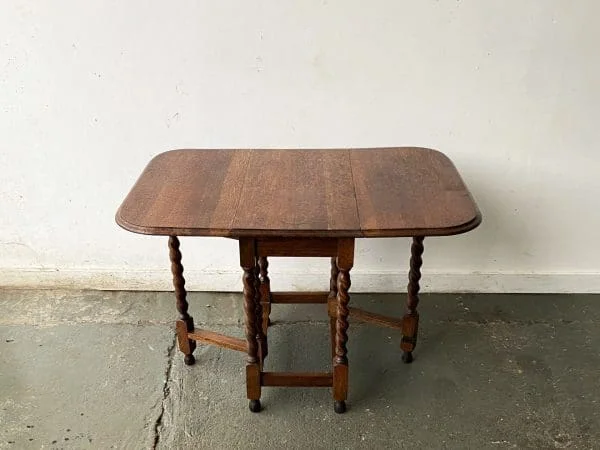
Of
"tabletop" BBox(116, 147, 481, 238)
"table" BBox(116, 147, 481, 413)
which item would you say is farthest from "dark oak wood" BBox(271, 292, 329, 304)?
"tabletop" BBox(116, 147, 481, 238)

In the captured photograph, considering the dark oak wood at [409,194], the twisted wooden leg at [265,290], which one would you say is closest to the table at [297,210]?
the dark oak wood at [409,194]

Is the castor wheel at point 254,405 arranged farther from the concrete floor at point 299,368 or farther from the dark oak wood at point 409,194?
the dark oak wood at point 409,194

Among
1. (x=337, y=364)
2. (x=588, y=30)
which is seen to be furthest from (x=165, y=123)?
(x=588, y=30)

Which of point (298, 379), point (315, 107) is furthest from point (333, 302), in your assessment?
point (315, 107)

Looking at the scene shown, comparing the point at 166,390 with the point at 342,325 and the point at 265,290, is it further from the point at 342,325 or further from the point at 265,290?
the point at 342,325

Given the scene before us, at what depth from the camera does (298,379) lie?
6.59 feet

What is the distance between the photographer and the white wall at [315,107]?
2176 millimetres

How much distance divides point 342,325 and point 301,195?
462 millimetres

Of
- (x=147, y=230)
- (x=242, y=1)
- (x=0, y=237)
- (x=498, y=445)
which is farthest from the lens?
(x=0, y=237)

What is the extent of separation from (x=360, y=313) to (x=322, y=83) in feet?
3.07

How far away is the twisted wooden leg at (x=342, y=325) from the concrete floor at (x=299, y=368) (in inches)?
3.7

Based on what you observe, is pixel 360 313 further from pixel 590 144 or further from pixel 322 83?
pixel 590 144

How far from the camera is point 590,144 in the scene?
7.79 feet

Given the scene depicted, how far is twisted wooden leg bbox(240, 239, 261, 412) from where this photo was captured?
1750 millimetres
